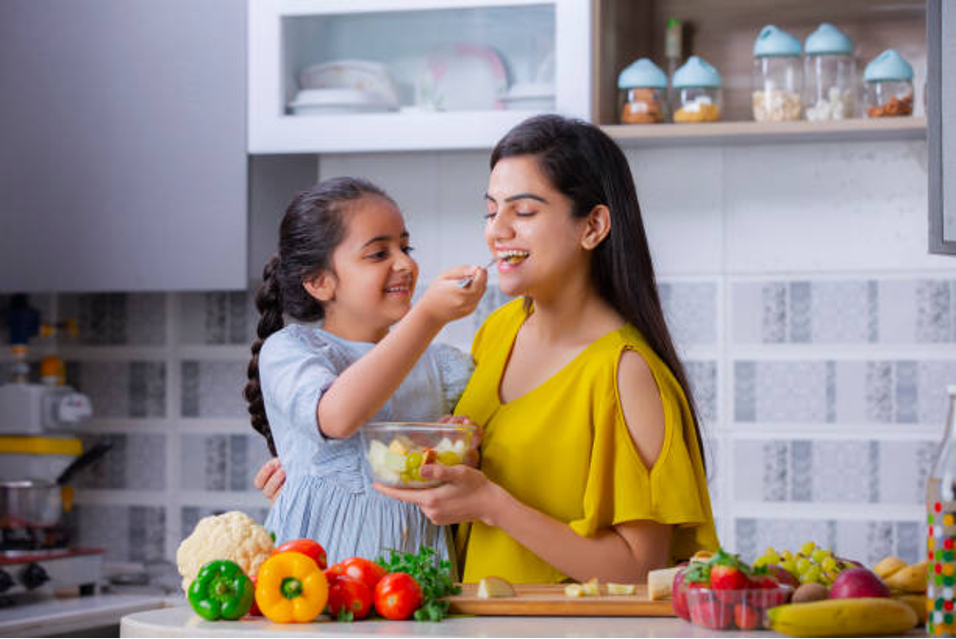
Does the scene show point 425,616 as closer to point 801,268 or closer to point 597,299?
point 597,299

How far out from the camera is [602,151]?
1.74 m

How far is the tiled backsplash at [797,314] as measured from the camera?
2.61 metres

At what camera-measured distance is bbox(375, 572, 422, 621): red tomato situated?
1318 mm

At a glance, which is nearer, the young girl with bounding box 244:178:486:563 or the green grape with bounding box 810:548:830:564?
the green grape with bounding box 810:548:830:564

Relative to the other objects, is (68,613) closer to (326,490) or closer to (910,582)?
(326,490)

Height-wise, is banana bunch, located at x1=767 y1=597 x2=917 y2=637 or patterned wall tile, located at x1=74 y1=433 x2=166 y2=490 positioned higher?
banana bunch, located at x1=767 y1=597 x2=917 y2=637

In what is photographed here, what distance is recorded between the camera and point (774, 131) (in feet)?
8.19

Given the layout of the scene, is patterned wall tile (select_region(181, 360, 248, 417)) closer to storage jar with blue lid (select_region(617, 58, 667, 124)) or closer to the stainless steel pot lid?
the stainless steel pot lid

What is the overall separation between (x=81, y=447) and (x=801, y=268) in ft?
5.47

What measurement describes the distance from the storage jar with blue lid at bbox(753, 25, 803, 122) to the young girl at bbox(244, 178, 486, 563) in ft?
3.16

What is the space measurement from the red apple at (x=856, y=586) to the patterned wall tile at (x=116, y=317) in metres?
2.12

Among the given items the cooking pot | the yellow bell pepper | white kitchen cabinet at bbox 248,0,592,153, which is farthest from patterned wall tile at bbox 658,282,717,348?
the yellow bell pepper

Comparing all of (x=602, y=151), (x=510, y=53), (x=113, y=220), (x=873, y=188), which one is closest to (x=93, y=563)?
(x=113, y=220)

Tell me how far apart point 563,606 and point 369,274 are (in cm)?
64
